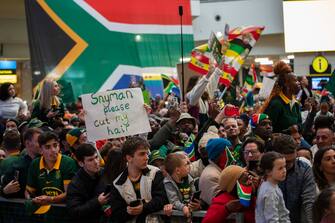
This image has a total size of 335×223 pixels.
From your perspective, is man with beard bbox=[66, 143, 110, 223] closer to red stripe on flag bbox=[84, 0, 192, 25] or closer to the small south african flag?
the small south african flag

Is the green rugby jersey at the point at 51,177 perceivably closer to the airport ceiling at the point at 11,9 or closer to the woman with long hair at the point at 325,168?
the woman with long hair at the point at 325,168

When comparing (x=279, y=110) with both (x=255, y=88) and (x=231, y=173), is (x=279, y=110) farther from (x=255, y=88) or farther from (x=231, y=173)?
(x=255, y=88)

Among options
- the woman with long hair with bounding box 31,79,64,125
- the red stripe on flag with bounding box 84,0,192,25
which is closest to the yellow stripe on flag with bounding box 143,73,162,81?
the red stripe on flag with bounding box 84,0,192,25

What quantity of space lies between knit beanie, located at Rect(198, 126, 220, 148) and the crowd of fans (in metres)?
0.02

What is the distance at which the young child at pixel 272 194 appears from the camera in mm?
5598

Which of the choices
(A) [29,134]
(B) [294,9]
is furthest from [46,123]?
(B) [294,9]

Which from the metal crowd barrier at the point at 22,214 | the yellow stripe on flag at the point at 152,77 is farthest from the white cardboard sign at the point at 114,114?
the yellow stripe on flag at the point at 152,77

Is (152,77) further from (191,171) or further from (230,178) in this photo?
(230,178)

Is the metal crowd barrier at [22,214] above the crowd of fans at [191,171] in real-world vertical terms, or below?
below

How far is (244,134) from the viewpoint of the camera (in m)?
9.55

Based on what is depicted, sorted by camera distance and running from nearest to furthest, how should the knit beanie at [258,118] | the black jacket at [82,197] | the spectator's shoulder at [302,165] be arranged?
the spectator's shoulder at [302,165]
the black jacket at [82,197]
the knit beanie at [258,118]

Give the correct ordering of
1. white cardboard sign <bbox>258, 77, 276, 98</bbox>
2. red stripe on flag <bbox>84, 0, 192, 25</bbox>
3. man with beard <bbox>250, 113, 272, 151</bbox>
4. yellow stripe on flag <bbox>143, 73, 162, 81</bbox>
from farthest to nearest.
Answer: yellow stripe on flag <bbox>143, 73, 162, 81</bbox> → red stripe on flag <bbox>84, 0, 192, 25</bbox> → white cardboard sign <bbox>258, 77, 276, 98</bbox> → man with beard <bbox>250, 113, 272, 151</bbox>

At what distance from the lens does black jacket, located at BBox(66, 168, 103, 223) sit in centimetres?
705

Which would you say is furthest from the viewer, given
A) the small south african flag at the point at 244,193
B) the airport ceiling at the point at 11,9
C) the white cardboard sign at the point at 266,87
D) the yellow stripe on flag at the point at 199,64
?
the airport ceiling at the point at 11,9
